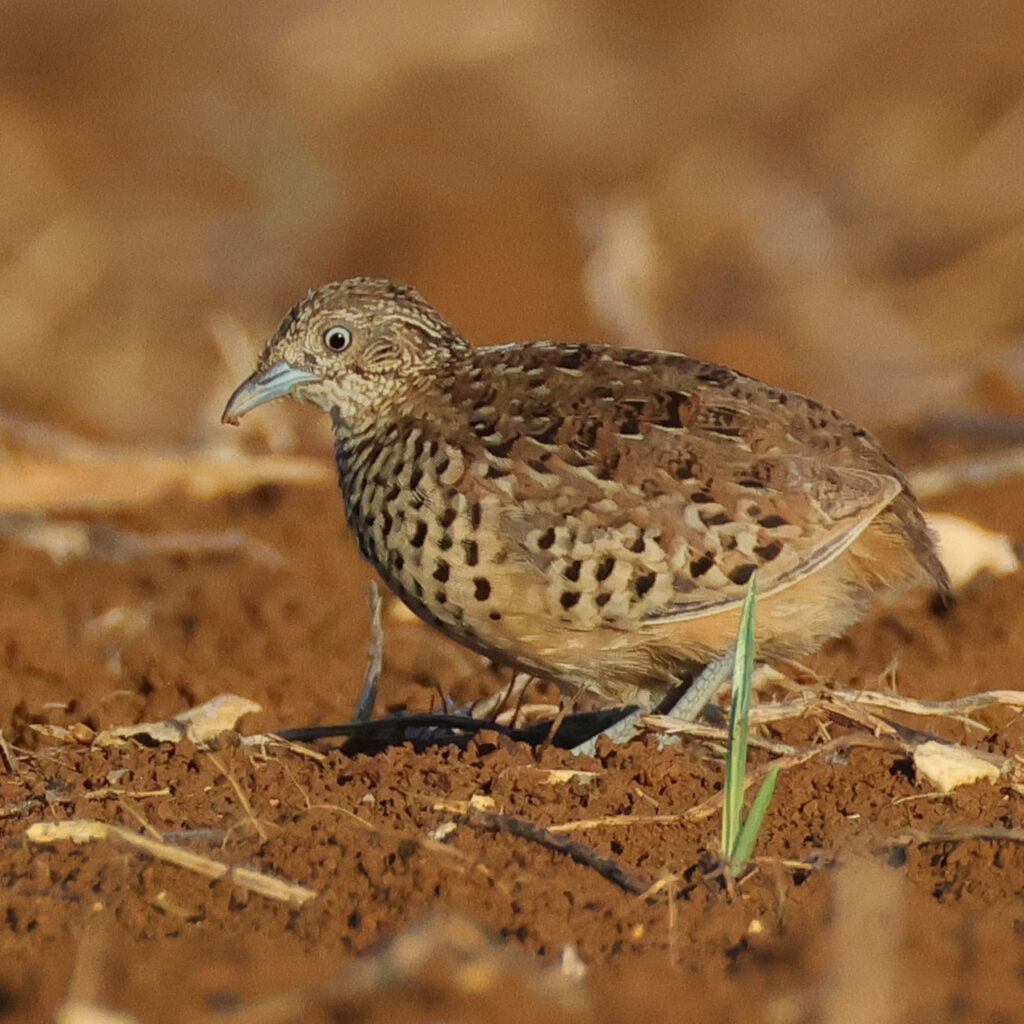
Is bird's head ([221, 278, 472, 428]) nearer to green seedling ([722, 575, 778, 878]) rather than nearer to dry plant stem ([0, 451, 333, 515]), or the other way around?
green seedling ([722, 575, 778, 878])

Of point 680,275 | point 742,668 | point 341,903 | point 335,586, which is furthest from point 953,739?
point 680,275

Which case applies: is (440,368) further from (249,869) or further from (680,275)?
(680,275)

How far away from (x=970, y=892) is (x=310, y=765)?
1.79 meters

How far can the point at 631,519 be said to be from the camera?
5027 mm

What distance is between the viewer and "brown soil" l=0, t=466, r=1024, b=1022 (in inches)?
126

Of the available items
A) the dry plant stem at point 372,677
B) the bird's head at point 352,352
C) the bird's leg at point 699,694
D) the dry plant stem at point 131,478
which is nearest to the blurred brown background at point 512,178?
the dry plant stem at point 131,478

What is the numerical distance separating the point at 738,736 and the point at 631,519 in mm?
1022

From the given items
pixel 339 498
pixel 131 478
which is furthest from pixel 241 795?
pixel 339 498

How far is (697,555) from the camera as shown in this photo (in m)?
4.99

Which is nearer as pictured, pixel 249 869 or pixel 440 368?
pixel 249 869

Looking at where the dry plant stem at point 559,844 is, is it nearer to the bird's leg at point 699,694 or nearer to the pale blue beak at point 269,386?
the bird's leg at point 699,694

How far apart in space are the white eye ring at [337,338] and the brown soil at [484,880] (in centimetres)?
120

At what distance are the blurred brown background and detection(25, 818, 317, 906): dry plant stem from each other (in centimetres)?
703

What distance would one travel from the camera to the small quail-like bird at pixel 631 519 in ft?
16.4
